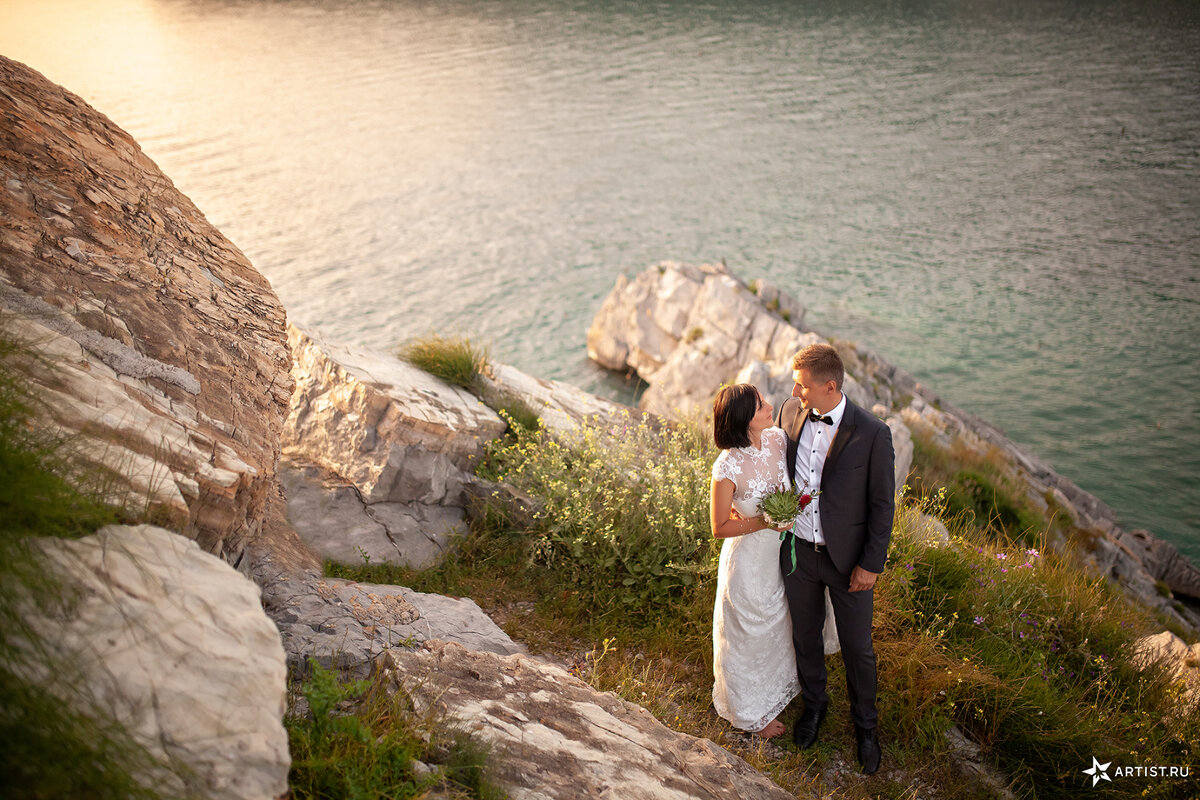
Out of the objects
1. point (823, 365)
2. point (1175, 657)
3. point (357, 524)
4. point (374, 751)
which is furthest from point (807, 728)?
point (357, 524)

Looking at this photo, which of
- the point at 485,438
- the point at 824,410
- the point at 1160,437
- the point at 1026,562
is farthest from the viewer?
the point at 1160,437

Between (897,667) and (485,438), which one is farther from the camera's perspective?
(485,438)

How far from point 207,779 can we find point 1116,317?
23.0 m

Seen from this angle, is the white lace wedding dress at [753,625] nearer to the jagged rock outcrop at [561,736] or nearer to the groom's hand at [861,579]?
the groom's hand at [861,579]

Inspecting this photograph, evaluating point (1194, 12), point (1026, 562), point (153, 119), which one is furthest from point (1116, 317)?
point (153, 119)

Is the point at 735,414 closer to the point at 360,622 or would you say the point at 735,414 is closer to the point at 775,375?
the point at 360,622

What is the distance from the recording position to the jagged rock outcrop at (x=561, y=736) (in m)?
3.26

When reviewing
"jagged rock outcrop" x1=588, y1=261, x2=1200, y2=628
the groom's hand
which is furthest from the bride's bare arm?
"jagged rock outcrop" x1=588, y1=261, x2=1200, y2=628

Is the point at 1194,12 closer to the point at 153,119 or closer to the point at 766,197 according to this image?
the point at 766,197

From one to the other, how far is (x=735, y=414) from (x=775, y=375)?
28.7 ft

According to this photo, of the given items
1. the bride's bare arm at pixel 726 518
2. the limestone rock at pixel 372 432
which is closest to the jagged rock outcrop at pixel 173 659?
the bride's bare arm at pixel 726 518

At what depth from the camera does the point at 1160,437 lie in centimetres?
1534

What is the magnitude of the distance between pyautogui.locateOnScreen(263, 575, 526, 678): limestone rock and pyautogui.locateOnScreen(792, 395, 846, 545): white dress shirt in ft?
7.84

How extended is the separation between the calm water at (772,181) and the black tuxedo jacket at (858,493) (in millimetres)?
12408
